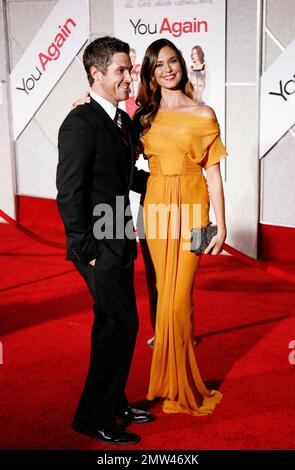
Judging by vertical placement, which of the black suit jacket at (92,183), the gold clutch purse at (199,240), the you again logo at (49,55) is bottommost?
the gold clutch purse at (199,240)

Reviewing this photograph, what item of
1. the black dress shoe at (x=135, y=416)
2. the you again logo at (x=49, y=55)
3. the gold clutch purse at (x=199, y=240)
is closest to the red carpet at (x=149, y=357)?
the black dress shoe at (x=135, y=416)

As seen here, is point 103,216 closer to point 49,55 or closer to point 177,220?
point 177,220

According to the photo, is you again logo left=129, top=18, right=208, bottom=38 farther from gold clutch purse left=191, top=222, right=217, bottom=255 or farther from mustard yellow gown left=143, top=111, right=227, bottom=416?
gold clutch purse left=191, top=222, right=217, bottom=255

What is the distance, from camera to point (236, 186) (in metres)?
5.62

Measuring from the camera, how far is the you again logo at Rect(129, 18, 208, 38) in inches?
218

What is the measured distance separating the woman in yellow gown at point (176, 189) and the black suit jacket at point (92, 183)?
0.36 m

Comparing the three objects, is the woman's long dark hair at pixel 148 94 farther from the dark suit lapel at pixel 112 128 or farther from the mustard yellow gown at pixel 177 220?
the dark suit lapel at pixel 112 128

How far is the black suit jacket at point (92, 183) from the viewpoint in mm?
2357

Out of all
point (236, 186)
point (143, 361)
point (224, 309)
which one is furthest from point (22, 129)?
point (143, 361)

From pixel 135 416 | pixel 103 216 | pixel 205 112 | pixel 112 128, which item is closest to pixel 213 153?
pixel 205 112

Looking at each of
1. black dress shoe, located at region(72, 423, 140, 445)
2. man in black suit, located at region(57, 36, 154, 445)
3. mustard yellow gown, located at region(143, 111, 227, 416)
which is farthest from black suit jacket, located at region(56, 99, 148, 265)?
black dress shoe, located at region(72, 423, 140, 445)

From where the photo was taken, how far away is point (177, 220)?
9.40ft

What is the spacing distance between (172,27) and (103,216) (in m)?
3.69

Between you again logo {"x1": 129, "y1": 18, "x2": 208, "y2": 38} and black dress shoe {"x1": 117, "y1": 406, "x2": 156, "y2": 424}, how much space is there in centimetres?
358
